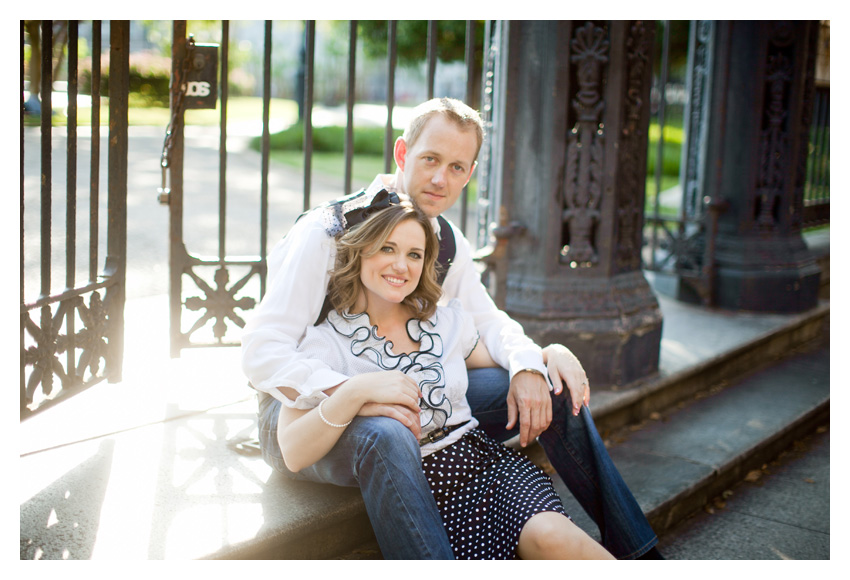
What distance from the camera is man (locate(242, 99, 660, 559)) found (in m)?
2.16

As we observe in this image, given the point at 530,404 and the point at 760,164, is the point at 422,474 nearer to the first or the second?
the point at 530,404

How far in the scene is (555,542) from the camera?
2.27m

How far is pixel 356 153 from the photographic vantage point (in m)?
19.0

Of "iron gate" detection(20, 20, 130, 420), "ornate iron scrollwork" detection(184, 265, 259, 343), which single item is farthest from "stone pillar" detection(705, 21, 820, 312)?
"iron gate" detection(20, 20, 130, 420)

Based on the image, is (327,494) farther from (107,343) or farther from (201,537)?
(107,343)

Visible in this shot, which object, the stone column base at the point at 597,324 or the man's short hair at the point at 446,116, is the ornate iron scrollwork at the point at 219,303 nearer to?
the man's short hair at the point at 446,116

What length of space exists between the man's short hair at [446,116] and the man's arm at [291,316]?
0.49 meters

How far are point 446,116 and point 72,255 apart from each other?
145 centimetres

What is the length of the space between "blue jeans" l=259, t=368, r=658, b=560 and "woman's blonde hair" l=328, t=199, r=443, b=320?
38 cm

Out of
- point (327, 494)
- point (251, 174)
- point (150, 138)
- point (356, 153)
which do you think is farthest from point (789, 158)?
point (356, 153)

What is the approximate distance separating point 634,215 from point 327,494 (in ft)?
7.77

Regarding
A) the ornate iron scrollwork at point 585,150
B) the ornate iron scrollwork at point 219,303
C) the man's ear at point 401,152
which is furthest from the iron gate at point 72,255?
the ornate iron scrollwork at point 585,150

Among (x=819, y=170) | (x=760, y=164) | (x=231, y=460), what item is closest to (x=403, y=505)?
(x=231, y=460)

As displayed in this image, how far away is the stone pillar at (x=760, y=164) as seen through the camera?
18.6 feet
